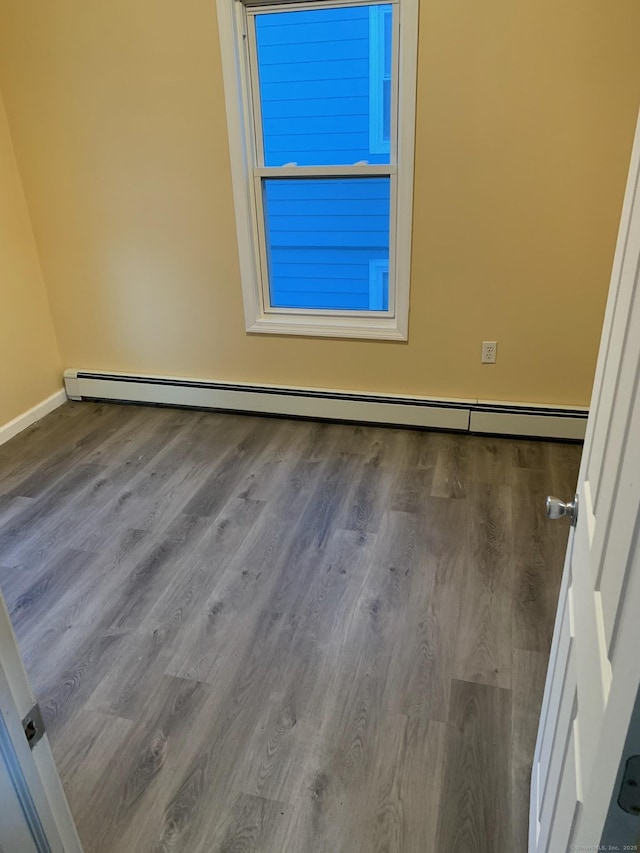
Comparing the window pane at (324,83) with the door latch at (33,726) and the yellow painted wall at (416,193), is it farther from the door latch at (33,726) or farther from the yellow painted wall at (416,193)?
the door latch at (33,726)

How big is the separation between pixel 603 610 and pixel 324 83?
2.80 metres

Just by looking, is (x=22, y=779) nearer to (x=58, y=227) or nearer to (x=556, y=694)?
(x=556, y=694)

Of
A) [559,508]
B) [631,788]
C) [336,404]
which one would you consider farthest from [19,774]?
[336,404]

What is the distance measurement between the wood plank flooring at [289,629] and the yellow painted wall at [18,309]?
37cm

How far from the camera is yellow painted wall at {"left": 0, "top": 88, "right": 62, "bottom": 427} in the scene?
3.23m

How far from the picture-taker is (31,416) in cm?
348

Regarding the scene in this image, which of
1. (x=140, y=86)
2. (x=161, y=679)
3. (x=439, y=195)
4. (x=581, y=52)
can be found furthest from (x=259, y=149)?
(x=161, y=679)

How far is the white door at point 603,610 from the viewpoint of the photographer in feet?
1.92

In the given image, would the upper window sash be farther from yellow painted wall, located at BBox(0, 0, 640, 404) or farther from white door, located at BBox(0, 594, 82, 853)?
white door, located at BBox(0, 594, 82, 853)

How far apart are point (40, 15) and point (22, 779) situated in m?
3.36

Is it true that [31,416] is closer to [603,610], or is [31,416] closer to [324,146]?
[324,146]

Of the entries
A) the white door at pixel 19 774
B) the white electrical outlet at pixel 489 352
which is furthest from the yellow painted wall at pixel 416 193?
the white door at pixel 19 774

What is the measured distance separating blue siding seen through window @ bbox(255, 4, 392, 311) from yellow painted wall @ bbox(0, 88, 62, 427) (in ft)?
4.46

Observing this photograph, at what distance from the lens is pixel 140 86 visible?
294 cm
